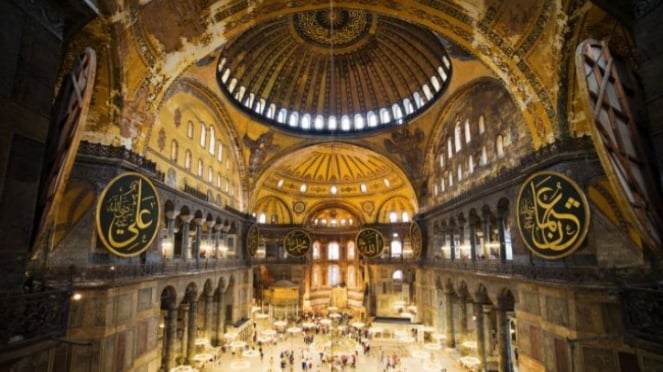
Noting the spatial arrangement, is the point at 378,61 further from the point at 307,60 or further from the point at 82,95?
the point at 82,95

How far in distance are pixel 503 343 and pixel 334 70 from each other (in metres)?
17.4

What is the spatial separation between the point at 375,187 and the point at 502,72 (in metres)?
19.6

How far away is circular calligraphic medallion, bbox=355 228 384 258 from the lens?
23609mm

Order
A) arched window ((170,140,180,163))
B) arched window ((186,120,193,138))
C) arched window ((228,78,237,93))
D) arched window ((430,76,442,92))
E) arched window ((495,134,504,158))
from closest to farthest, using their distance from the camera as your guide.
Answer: arched window ((495,134,504,158))
arched window ((170,140,180,163))
arched window ((186,120,193,138))
arched window ((228,78,237,93))
arched window ((430,76,442,92))

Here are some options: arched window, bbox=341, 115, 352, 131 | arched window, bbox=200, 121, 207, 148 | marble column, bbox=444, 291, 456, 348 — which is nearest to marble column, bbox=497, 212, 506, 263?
marble column, bbox=444, 291, 456, 348

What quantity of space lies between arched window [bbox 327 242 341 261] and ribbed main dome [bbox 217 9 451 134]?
12926 mm

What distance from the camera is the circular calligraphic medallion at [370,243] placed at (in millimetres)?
23609

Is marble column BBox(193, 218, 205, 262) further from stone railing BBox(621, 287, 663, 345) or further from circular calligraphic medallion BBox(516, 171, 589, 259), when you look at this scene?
stone railing BBox(621, 287, 663, 345)

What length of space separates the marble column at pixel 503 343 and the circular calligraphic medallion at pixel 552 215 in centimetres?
514

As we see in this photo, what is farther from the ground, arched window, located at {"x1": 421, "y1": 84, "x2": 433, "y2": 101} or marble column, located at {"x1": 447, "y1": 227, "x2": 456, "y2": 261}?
arched window, located at {"x1": 421, "y1": 84, "x2": 433, "y2": 101}

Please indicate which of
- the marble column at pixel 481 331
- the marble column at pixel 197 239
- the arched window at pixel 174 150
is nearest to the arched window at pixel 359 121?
the marble column at pixel 197 239

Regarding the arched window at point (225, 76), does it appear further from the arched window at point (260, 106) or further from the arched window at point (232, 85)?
the arched window at point (260, 106)

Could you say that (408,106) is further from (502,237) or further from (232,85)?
(502,237)

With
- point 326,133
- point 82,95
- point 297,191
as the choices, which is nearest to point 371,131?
point 326,133
